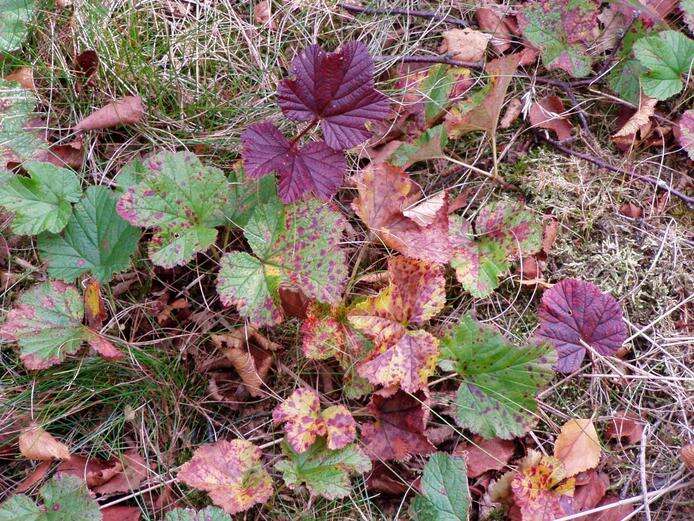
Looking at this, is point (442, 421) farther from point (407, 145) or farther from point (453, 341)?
point (407, 145)

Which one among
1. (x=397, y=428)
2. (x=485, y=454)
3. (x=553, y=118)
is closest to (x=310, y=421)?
(x=397, y=428)

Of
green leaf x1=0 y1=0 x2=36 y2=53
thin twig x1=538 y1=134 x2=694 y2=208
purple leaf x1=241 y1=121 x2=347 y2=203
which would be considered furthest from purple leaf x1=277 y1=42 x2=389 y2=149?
green leaf x1=0 y1=0 x2=36 y2=53

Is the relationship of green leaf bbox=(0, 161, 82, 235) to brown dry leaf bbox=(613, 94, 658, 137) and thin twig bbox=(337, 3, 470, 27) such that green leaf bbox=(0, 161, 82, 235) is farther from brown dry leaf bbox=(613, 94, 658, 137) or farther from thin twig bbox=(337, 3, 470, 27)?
brown dry leaf bbox=(613, 94, 658, 137)

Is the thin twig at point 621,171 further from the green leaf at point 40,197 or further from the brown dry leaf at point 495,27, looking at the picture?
the green leaf at point 40,197

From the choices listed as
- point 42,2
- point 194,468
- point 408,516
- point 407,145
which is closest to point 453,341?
point 408,516

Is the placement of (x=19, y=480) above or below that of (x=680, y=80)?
below

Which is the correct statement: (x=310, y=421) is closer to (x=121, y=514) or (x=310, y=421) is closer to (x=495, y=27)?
(x=121, y=514)

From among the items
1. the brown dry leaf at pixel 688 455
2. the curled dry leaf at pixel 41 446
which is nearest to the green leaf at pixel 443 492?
the brown dry leaf at pixel 688 455
